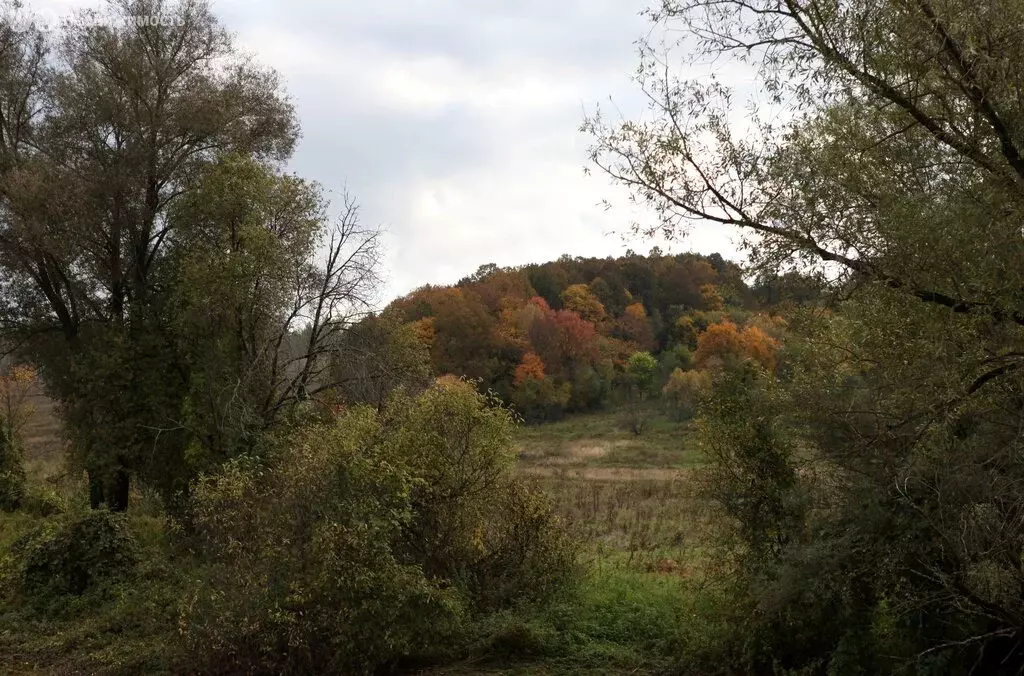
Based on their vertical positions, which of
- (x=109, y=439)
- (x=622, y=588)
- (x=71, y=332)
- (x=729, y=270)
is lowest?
(x=622, y=588)

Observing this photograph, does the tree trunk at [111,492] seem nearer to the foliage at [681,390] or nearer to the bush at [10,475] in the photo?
the bush at [10,475]

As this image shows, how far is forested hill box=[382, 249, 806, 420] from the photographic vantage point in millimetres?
59219

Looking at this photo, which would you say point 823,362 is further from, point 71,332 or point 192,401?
point 71,332

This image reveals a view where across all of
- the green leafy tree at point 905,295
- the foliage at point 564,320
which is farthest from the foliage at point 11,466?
the foliage at point 564,320

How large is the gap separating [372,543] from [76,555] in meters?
7.80

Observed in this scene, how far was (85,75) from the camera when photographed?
17328 mm

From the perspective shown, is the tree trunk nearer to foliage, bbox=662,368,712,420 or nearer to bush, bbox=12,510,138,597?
bush, bbox=12,510,138,597

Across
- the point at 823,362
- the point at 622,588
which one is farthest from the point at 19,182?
the point at 823,362

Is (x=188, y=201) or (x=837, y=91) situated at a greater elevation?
(x=188, y=201)

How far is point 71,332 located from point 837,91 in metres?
17.3

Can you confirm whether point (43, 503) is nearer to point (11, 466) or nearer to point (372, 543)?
point (11, 466)

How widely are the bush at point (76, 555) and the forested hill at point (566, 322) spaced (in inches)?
1344

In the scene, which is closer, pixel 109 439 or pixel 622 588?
pixel 622 588

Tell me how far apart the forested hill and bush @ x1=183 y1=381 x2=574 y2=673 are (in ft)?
122
